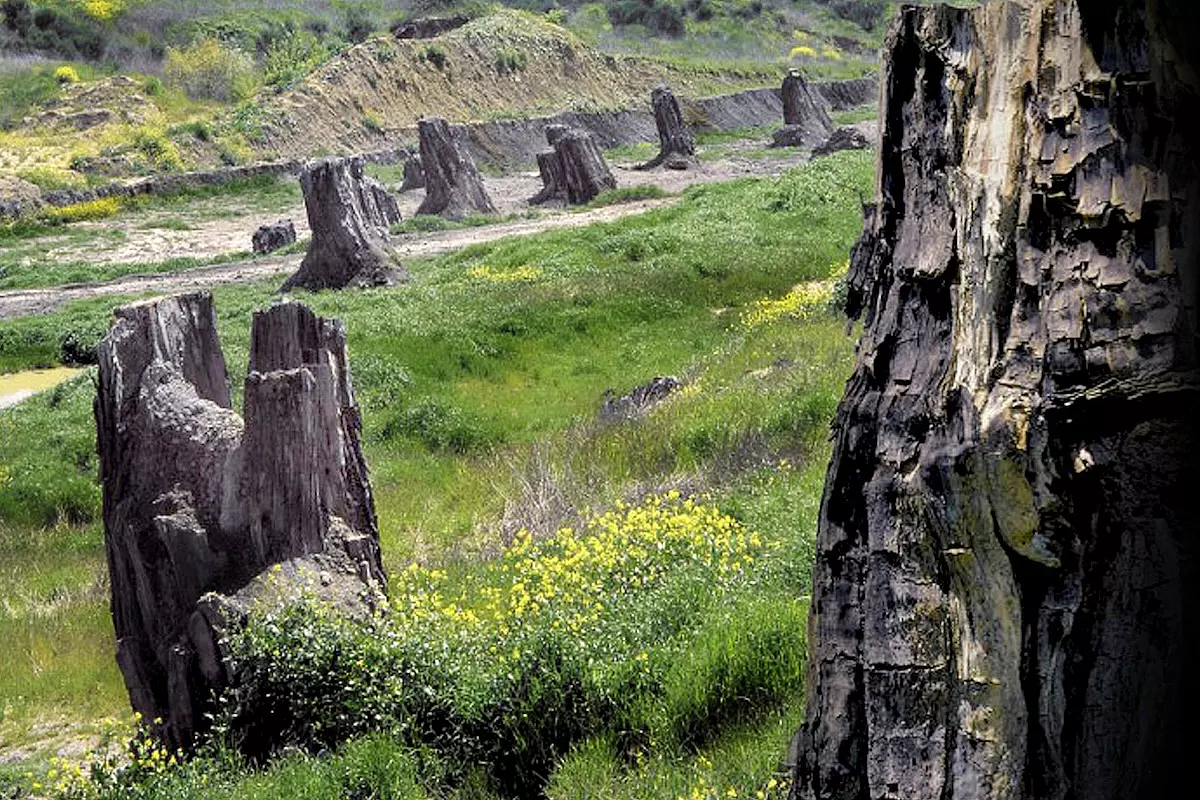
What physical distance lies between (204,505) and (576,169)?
3899 cm

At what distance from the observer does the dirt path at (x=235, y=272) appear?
33344 millimetres

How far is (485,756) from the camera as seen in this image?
6410 millimetres

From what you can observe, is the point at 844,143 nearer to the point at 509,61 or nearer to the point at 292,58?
the point at 509,61

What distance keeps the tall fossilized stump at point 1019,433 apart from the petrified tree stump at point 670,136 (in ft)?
176

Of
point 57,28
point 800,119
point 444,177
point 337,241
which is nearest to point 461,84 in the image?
point 800,119

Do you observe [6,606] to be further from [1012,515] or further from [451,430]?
[1012,515]

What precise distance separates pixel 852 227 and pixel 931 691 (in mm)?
26965

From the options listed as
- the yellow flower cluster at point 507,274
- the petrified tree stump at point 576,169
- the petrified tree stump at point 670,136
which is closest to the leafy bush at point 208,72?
the petrified tree stump at point 670,136

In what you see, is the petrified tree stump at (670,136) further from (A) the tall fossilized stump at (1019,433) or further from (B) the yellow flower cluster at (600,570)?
(A) the tall fossilized stump at (1019,433)

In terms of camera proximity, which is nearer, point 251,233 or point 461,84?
point 251,233

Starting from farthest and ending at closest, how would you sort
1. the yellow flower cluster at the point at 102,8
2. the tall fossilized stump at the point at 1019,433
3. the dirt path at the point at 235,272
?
the yellow flower cluster at the point at 102,8 < the dirt path at the point at 235,272 < the tall fossilized stump at the point at 1019,433

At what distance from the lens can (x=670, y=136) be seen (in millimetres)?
56594

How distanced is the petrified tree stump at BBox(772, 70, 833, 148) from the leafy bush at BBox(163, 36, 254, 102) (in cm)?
2772

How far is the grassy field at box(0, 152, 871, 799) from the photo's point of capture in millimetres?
6109
